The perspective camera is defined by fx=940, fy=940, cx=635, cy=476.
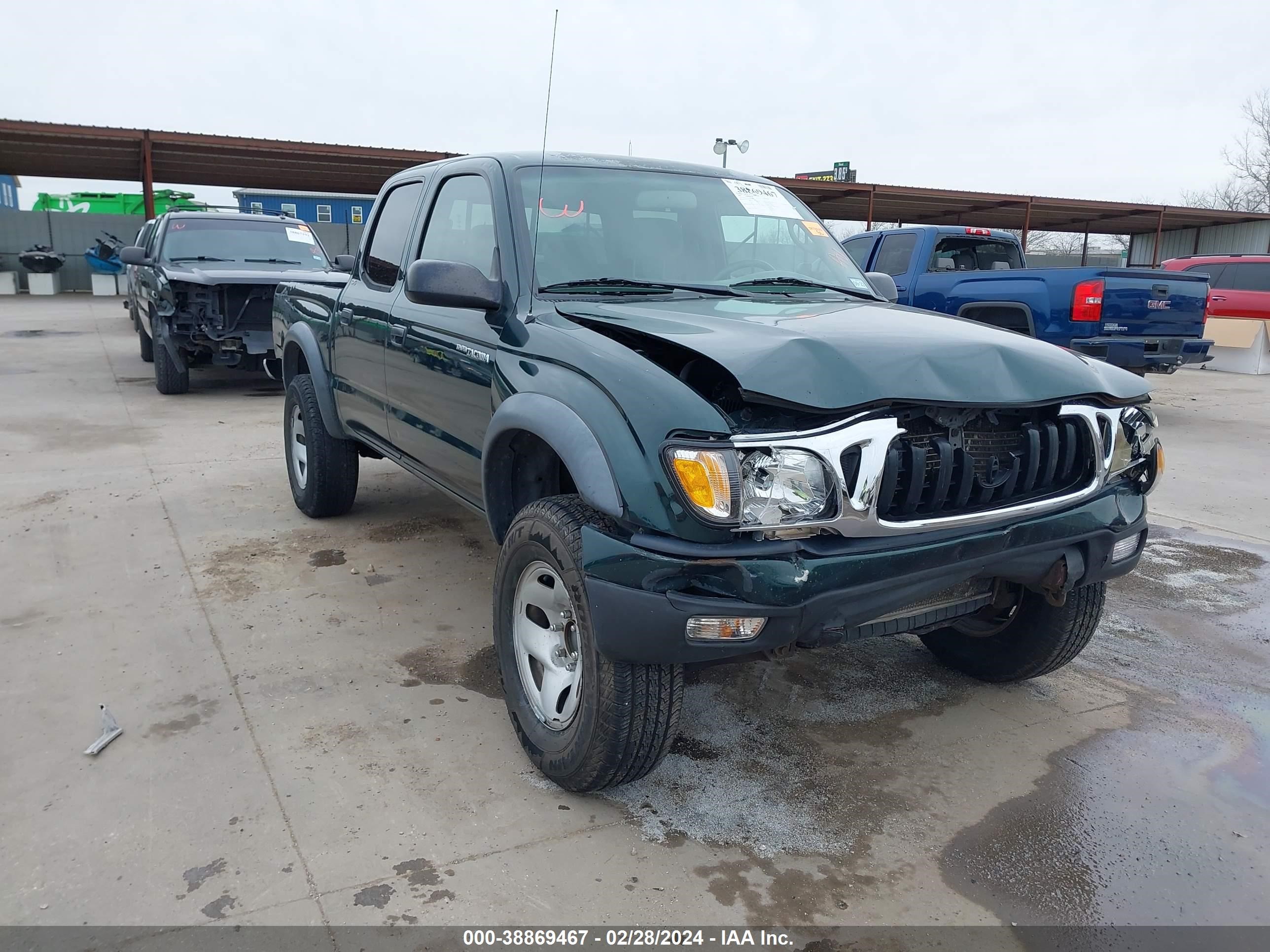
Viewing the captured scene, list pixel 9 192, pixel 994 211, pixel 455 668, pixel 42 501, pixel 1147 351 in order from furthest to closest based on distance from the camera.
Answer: pixel 9 192 → pixel 994 211 → pixel 1147 351 → pixel 42 501 → pixel 455 668

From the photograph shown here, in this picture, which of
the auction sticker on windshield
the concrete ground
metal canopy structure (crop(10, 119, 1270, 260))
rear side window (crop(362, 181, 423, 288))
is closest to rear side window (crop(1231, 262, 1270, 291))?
metal canopy structure (crop(10, 119, 1270, 260))

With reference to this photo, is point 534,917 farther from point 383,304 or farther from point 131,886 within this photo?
point 383,304

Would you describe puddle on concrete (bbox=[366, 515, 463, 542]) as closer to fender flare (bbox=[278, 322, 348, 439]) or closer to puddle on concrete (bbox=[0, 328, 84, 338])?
fender flare (bbox=[278, 322, 348, 439])

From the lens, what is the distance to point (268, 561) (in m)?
4.91

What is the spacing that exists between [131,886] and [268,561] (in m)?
2.64

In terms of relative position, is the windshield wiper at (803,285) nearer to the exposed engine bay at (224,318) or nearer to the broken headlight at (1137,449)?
the broken headlight at (1137,449)

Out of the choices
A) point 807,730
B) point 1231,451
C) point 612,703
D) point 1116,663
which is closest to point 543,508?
point 612,703

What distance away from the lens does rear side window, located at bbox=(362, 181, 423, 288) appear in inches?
172

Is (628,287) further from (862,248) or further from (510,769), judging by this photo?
(862,248)

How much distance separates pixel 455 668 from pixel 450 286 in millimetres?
1535

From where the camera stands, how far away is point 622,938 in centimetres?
228

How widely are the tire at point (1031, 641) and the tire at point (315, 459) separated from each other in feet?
11.1

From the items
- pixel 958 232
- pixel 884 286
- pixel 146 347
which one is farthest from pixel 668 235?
pixel 146 347

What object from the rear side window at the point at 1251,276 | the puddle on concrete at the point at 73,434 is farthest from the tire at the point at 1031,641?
the rear side window at the point at 1251,276
